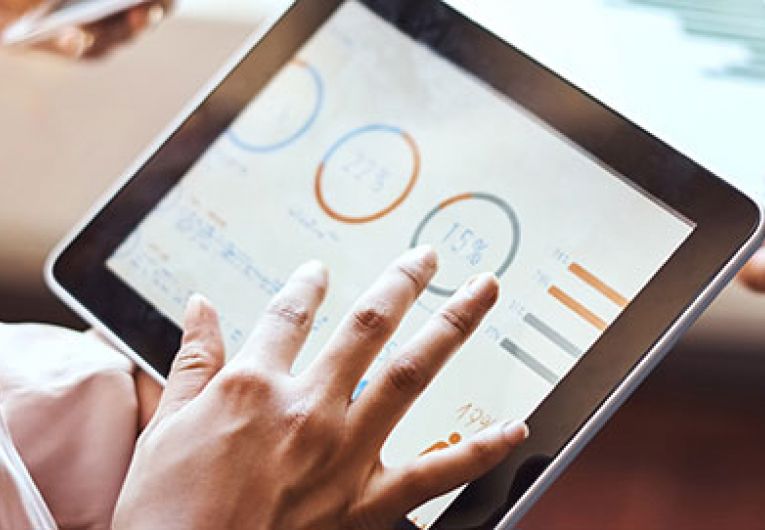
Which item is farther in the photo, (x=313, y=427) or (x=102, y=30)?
(x=102, y=30)

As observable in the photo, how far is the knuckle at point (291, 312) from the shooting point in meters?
0.56

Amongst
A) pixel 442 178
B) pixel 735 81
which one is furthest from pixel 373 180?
pixel 735 81

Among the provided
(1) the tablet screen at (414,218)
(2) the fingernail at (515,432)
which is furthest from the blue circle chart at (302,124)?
(2) the fingernail at (515,432)

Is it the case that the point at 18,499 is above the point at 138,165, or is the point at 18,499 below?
below

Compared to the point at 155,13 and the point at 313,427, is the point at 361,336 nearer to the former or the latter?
the point at 313,427

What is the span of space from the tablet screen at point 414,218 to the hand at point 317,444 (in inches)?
2.0

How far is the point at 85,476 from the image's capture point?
64cm

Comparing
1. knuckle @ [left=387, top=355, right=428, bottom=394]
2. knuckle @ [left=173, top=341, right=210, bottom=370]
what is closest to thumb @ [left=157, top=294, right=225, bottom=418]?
knuckle @ [left=173, top=341, right=210, bottom=370]

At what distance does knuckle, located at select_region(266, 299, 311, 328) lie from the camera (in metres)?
0.56

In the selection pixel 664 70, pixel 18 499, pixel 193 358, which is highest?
pixel 664 70

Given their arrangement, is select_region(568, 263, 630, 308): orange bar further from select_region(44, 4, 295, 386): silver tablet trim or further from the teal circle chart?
select_region(44, 4, 295, 386): silver tablet trim

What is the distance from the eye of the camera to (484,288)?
0.55 m

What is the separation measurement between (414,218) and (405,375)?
127 millimetres

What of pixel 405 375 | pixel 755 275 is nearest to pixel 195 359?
pixel 405 375
